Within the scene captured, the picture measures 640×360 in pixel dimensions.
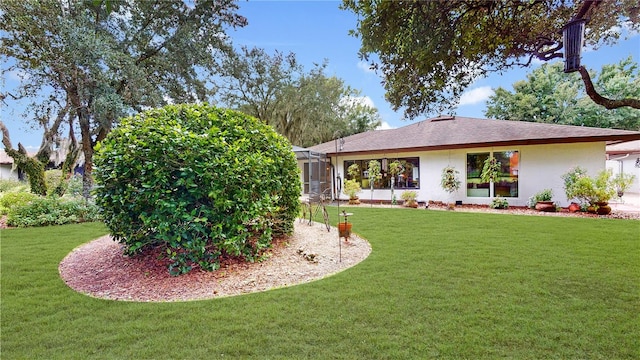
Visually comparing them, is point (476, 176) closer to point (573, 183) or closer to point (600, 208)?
point (573, 183)

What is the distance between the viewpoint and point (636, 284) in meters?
3.65

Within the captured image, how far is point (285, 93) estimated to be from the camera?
69.6 feet

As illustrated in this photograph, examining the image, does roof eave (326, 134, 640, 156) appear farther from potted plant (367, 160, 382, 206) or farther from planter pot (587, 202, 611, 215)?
planter pot (587, 202, 611, 215)

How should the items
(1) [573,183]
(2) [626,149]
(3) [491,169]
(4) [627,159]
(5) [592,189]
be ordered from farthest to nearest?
(4) [627,159], (2) [626,149], (3) [491,169], (1) [573,183], (5) [592,189]

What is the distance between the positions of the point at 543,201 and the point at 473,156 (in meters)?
2.83

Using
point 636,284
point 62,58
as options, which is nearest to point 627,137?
point 636,284

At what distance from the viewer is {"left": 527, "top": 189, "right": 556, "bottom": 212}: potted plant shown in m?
10.0

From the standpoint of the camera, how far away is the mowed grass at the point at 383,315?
2.44 meters

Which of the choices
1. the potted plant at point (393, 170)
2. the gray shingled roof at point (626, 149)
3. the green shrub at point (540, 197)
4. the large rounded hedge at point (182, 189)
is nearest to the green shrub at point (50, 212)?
the large rounded hedge at point (182, 189)

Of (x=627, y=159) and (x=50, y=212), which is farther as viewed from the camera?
(x=627, y=159)

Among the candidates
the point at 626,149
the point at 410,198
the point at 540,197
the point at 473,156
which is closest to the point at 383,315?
the point at 410,198

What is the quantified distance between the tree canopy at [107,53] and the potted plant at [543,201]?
1405 cm

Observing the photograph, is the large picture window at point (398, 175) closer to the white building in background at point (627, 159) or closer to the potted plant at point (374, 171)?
the potted plant at point (374, 171)

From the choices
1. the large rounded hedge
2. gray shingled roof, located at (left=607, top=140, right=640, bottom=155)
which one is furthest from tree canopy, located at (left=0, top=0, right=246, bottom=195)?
gray shingled roof, located at (left=607, top=140, right=640, bottom=155)
